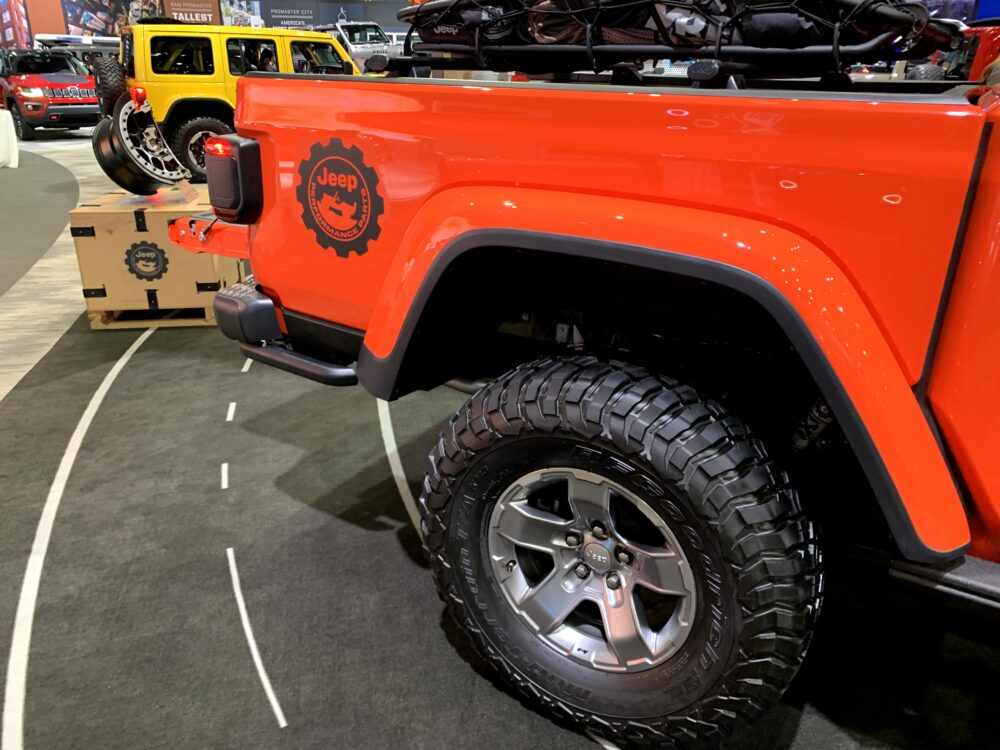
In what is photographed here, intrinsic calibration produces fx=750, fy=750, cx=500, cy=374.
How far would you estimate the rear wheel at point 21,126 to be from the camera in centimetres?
1234

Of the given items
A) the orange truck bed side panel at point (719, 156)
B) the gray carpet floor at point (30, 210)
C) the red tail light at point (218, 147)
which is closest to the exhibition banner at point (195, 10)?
the gray carpet floor at point (30, 210)

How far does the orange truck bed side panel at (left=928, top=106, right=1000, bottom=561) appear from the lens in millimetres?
1104

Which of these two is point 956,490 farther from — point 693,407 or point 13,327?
point 13,327

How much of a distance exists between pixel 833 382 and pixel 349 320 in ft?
4.10

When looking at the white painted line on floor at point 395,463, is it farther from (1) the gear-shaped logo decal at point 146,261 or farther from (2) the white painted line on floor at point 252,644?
(1) the gear-shaped logo decal at point 146,261

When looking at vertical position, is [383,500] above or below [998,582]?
below

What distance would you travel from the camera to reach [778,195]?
49.5 inches

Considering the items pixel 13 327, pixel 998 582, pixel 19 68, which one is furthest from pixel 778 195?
pixel 19 68

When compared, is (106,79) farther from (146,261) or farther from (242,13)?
(242,13)

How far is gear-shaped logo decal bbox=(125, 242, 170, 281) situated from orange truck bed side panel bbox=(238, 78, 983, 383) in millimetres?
2766

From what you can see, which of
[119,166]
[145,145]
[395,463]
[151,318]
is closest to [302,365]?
[395,463]

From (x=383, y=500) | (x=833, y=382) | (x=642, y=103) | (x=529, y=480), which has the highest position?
(x=642, y=103)

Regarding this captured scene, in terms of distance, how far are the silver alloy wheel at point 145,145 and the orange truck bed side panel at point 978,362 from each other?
4327mm

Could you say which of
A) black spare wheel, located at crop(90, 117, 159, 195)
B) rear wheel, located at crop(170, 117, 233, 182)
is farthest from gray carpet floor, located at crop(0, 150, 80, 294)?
black spare wheel, located at crop(90, 117, 159, 195)
